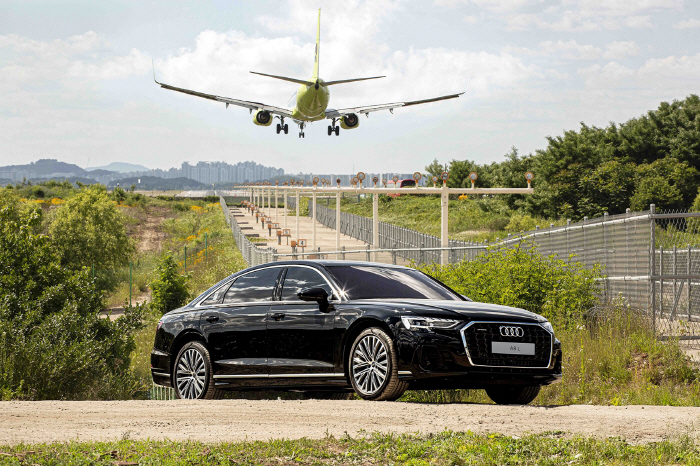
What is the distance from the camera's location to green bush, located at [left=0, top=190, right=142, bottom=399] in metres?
12.7

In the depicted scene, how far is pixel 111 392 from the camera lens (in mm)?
16062

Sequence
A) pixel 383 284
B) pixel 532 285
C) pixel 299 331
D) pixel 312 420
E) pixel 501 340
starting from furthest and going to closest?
pixel 532 285
pixel 383 284
pixel 299 331
pixel 501 340
pixel 312 420

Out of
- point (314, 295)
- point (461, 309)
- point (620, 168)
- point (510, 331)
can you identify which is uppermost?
point (620, 168)

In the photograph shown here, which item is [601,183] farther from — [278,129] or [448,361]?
[448,361]

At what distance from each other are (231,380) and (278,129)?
48.5m

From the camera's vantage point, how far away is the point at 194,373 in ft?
34.2

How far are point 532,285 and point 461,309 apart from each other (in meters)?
8.19

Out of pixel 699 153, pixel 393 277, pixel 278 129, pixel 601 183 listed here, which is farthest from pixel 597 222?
pixel 699 153

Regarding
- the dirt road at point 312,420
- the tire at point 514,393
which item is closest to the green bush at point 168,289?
the dirt road at point 312,420

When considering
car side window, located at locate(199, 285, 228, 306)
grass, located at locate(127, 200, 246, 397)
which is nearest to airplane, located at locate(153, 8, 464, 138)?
grass, located at locate(127, 200, 246, 397)

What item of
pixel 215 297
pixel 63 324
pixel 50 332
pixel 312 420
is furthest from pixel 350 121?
pixel 312 420

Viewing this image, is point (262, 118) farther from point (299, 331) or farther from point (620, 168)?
point (299, 331)

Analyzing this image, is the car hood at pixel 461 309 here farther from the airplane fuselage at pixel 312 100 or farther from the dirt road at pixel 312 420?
the airplane fuselage at pixel 312 100

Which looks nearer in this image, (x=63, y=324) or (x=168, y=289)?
(x=63, y=324)
